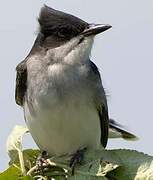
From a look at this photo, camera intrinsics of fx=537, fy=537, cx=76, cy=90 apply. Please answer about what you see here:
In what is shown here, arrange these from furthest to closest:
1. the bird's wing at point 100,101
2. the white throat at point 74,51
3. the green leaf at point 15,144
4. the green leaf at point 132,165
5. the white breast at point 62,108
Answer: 1. the bird's wing at point 100,101
2. the white throat at point 74,51
3. the white breast at point 62,108
4. the green leaf at point 15,144
5. the green leaf at point 132,165

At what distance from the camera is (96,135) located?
3715mm

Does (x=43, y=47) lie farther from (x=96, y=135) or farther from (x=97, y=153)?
(x=97, y=153)

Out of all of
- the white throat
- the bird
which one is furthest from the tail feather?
the white throat

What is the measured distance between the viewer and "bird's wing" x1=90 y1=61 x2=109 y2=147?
371 cm

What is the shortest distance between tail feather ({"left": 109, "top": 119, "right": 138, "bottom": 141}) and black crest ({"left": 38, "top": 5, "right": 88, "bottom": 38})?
778mm

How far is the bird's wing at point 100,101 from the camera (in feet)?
12.2

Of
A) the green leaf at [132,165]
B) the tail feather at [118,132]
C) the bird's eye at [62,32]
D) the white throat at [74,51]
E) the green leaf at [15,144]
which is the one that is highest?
the bird's eye at [62,32]

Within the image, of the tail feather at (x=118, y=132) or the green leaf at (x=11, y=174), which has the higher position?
the green leaf at (x=11, y=174)

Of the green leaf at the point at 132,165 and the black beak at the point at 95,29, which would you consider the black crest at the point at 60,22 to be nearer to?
the black beak at the point at 95,29

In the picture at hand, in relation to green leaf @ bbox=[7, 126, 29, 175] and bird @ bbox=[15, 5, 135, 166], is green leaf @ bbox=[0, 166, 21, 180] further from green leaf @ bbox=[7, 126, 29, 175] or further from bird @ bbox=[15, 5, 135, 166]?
bird @ bbox=[15, 5, 135, 166]

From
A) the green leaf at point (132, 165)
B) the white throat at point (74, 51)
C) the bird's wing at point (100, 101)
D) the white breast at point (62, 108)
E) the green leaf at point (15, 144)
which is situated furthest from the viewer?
the bird's wing at point (100, 101)

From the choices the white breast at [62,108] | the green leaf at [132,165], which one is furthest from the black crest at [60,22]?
the green leaf at [132,165]

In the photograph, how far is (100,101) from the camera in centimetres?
374

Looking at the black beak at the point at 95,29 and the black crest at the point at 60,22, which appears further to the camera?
the black crest at the point at 60,22
